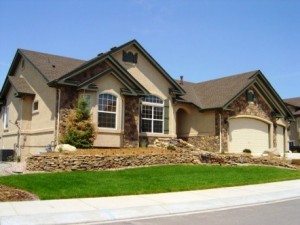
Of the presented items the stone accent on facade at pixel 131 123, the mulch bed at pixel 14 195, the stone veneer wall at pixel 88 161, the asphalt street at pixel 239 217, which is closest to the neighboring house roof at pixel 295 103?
the stone accent on facade at pixel 131 123

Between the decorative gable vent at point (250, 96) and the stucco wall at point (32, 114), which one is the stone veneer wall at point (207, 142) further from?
the stucco wall at point (32, 114)

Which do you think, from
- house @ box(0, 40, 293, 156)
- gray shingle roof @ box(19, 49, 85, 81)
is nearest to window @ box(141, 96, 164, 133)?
house @ box(0, 40, 293, 156)

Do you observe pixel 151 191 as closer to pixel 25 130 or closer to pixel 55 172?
pixel 55 172

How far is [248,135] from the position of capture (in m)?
31.3

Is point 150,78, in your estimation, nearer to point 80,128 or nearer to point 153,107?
point 153,107

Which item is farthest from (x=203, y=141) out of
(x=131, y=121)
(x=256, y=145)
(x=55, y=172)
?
(x=55, y=172)

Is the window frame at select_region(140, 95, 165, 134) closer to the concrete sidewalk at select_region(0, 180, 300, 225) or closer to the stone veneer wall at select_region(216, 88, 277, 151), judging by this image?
the stone veneer wall at select_region(216, 88, 277, 151)

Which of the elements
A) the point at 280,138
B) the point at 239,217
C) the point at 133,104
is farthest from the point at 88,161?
the point at 280,138

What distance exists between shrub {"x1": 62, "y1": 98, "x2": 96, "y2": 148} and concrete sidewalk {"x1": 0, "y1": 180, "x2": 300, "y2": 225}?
352 inches

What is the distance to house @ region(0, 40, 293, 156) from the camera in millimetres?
23250

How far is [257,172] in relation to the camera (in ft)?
65.9

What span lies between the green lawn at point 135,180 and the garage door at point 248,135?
31.8 ft

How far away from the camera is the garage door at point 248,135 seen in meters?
30.0

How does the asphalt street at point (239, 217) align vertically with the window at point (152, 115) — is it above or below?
below
